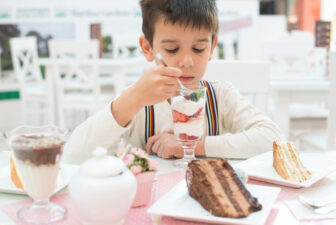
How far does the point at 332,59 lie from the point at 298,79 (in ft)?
2.83

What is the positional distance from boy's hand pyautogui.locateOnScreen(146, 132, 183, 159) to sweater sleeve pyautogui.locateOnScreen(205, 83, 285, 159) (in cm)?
10

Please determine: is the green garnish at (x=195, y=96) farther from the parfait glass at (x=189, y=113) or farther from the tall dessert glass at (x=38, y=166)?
the tall dessert glass at (x=38, y=166)

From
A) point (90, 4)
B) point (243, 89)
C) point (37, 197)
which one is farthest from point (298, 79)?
point (90, 4)

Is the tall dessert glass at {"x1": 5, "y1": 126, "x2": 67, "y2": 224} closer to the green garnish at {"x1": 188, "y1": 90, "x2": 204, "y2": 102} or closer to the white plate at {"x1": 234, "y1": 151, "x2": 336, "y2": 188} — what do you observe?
the green garnish at {"x1": 188, "y1": 90, "x2": 204, "y2": 102}

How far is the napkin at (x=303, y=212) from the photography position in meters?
0.83

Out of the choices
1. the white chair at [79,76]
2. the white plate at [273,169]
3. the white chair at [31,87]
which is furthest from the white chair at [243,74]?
the white chair at [31,87]

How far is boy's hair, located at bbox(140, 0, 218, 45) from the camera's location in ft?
4.51

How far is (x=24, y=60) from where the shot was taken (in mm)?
4953

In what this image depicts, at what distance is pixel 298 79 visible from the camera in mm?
2971

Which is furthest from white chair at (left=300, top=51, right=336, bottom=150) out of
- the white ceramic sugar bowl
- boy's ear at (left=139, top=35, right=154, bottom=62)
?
the white ceramic sugar bowl

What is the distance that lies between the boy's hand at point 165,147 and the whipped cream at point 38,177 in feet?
1.66

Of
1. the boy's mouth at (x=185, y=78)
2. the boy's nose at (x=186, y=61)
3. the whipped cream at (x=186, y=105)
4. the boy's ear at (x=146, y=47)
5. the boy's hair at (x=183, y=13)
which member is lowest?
the whipped cream at (x=186, y=105)

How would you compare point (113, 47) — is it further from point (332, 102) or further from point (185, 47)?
point (185, 47)

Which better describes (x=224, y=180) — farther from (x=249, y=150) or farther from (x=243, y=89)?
(x=243, y=89)
